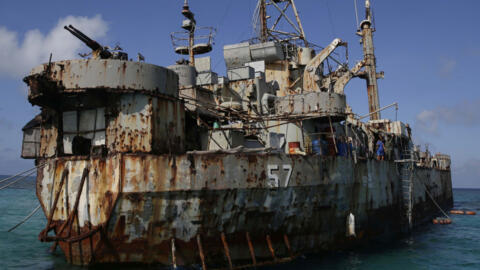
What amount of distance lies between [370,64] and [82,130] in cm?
2792

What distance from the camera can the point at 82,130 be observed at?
11570 millimetres

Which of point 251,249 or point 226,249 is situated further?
point 251,249

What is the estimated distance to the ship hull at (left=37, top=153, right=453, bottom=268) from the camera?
9914 mm

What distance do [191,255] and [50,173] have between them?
4.97 m

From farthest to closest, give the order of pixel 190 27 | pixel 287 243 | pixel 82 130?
pixel 190 27 → pixel 287 243 → pixel 82 130

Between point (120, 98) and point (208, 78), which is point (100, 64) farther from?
point (208, 78)

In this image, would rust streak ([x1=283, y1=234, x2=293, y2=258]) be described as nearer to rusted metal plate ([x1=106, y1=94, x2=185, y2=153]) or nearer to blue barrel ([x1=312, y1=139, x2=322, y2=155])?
blue barrel ([x1=312, y1=139, x2=322, y2=155])

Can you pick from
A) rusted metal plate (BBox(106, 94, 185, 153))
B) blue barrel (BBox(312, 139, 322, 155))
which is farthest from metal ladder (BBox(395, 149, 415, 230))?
rusted metal plate (BBox(106, 94, 185, 153))

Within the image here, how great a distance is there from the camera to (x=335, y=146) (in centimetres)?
1421

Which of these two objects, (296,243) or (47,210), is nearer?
(47,210)

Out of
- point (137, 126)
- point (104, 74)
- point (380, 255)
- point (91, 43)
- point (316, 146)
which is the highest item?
point (91, 43)

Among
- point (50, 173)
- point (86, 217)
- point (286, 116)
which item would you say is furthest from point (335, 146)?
point (50, 173)

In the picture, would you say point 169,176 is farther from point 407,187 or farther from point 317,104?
point 407,187

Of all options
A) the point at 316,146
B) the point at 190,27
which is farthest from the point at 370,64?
the point at 316,146
